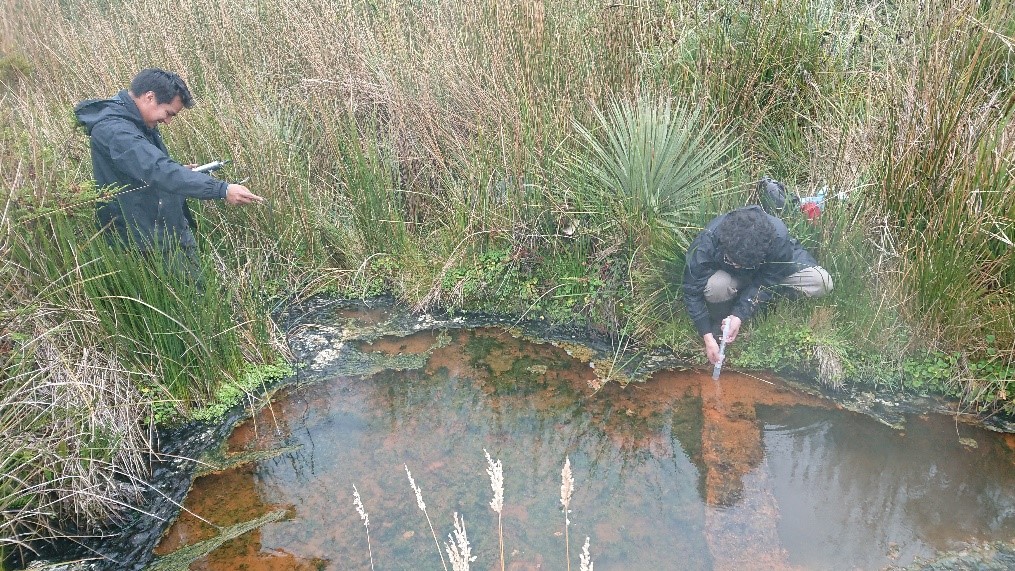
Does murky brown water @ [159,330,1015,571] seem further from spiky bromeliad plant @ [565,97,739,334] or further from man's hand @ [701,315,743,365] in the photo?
spiky bromeliad plant @ [565,97,739,334]

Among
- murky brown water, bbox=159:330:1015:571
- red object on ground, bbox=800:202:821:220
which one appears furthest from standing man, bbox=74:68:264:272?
red object on ground, bbox=800:202:821:220

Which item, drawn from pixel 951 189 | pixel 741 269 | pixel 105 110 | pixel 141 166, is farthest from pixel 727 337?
pixel 105 110

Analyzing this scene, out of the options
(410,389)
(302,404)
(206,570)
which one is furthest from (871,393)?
(206,570)

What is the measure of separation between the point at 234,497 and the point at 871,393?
302 cm

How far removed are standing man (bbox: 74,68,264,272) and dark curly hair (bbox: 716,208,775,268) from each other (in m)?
2.28

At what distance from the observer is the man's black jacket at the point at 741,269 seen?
3.22 m

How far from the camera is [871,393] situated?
129 inches

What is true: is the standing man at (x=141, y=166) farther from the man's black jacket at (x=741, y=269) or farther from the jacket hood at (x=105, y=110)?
the man's black jacket at (x=741, y=269)

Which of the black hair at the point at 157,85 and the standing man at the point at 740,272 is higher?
the black hair at the point at 157,85

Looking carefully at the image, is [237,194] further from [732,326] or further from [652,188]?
[732,326]

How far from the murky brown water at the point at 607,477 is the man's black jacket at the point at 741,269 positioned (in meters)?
0.39

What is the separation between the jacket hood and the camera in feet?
10.3

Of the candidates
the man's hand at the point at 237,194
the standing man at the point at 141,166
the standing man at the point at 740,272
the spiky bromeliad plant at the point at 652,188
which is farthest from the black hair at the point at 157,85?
the standing man at the point at 740,272

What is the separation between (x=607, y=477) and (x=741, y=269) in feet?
4.02
